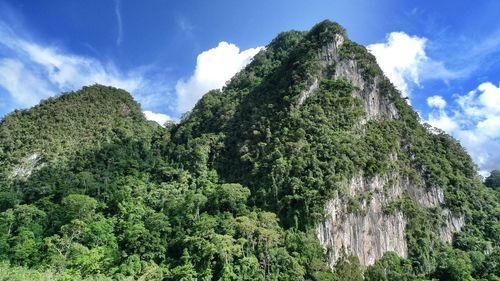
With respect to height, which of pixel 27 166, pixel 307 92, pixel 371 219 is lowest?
pixel 371 219

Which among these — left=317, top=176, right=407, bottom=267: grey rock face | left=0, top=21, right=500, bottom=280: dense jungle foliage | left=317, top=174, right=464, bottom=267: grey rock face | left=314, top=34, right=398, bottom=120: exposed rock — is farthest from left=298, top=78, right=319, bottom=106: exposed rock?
left=317, top=176, right=407, bottom=267: grey rock face

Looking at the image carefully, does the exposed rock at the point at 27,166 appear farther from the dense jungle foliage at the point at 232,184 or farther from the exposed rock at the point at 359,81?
the exposed rock at the point at 359,81

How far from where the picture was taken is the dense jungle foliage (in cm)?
→ 4638

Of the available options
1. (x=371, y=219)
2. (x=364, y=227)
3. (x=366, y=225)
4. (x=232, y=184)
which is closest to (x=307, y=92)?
(x=232, y=184)

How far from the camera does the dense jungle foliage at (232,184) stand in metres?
46.4

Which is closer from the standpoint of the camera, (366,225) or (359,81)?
(366,225)

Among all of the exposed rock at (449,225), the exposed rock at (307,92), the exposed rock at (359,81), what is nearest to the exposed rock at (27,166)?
the exposed rock at (307,92)

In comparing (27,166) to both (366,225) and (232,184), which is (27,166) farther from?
(366,225)

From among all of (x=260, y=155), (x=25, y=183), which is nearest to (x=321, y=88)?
(x=260, y=155)

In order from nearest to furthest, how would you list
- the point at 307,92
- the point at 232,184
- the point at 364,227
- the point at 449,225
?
the point at 364,227 < the point at 232,184 < the point at 449,225 < the point at 307,92

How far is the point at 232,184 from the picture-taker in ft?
190

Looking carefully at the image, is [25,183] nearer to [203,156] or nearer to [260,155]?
[203,156]

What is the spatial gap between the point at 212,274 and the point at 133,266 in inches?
341

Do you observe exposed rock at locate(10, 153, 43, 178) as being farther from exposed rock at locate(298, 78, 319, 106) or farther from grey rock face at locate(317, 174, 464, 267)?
grey rock face at locate(317, 174, 464, 267)
